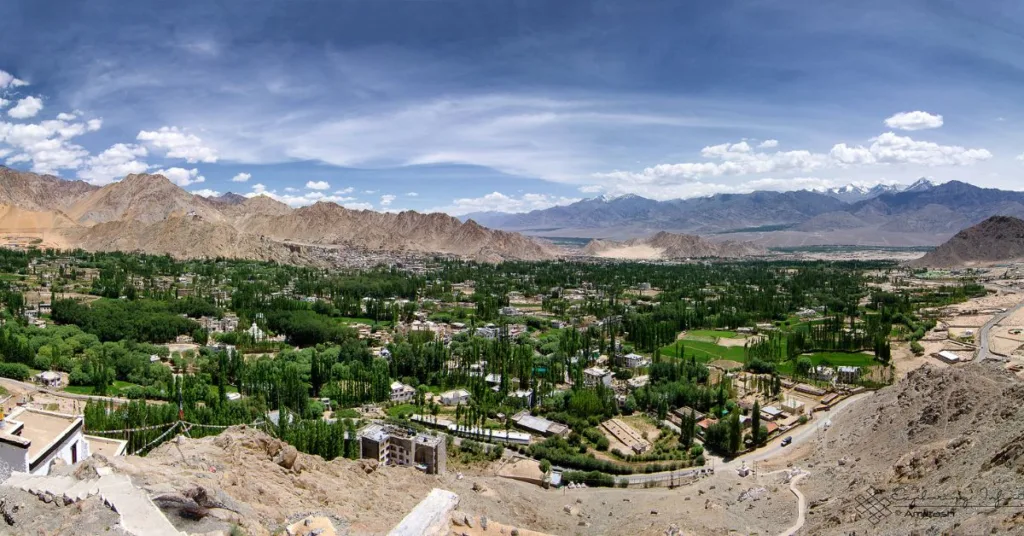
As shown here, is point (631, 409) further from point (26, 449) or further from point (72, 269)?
point (72, 269)

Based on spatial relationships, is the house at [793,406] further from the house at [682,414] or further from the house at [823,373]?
the house at [823,373]

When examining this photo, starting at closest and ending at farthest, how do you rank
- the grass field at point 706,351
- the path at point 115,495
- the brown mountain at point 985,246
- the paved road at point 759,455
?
the path at point 115,495 < the paved road at point 759,455 < the grass field at point 706,351 < the brown mountain at point 985,246

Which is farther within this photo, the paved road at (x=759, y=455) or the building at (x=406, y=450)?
the paved road at (x=759, y=455)

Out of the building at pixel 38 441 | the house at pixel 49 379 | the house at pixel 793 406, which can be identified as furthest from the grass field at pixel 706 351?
the house at pixel 49 379

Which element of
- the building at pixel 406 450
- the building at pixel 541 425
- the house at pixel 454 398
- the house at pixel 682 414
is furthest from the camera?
the house at pixel 454 398

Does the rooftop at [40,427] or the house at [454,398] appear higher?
the rooftop at [40,427]

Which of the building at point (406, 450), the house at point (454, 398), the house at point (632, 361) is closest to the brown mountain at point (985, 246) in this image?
the house at point (632, 361)

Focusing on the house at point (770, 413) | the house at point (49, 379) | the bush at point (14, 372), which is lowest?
the house at point (770, 413)

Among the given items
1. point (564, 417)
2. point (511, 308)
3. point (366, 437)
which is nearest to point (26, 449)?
point (366, 437)

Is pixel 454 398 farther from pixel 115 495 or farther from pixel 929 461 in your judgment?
pixel 115 495

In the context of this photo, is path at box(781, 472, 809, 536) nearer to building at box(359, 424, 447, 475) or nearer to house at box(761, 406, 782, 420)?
house at box(761, 406, 782, 420)
